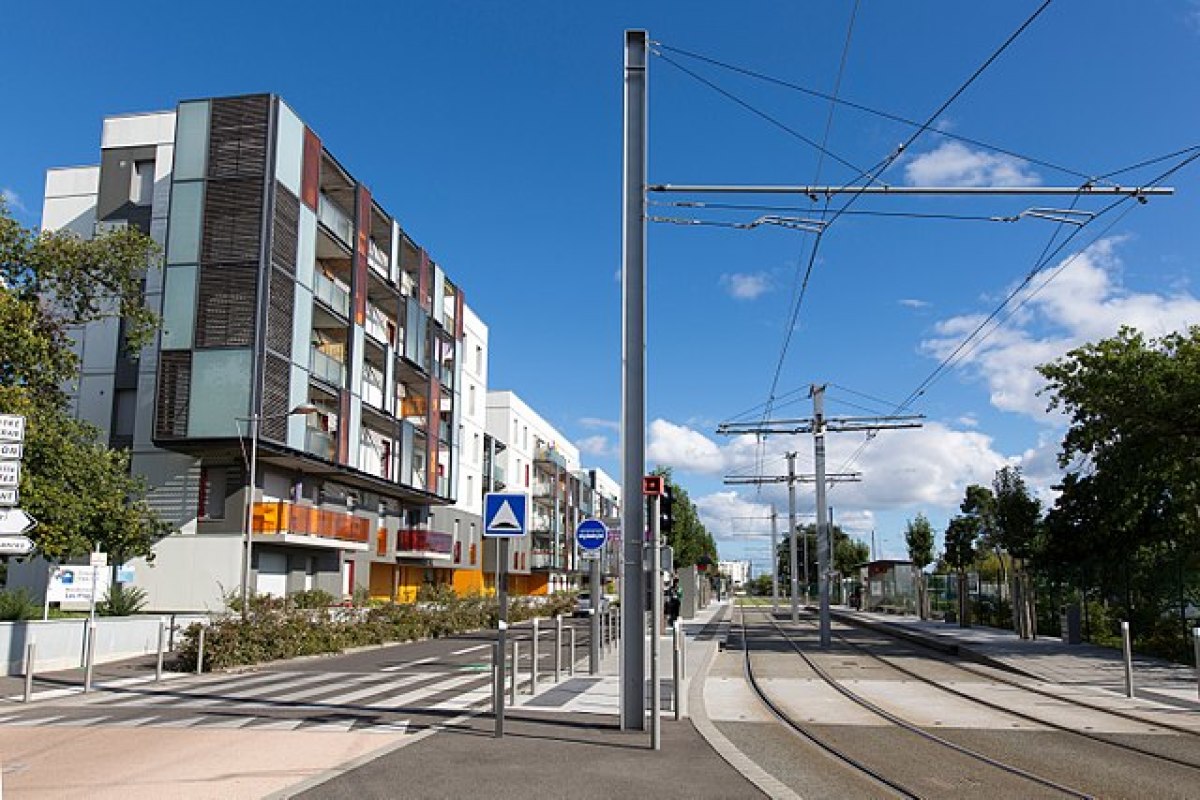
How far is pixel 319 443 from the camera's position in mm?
33500

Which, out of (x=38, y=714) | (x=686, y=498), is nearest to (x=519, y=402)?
(x=686, y=498)

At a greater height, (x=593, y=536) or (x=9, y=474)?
(x=9, y=474)

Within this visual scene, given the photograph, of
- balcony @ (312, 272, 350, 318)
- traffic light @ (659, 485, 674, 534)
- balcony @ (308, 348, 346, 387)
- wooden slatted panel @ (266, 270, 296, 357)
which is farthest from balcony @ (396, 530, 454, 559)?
traffic light @ (659, 485, 674, 534)

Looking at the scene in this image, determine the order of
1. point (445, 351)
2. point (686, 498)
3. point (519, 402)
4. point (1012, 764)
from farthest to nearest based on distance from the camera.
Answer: point (519, 402)
point (686, 498)
point (445, 351)
point (1012, 764)

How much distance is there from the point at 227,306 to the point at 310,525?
798cm

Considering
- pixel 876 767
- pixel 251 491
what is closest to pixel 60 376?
pixel 251 491

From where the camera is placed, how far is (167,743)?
10211 millimetres

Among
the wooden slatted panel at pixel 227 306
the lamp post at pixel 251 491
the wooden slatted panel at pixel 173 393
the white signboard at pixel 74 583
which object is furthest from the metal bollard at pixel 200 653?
the wooden slatted panel at pixel 227 306

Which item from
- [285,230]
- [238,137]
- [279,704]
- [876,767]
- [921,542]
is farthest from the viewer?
[921,542]

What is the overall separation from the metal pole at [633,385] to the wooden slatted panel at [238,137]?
75.6 ft

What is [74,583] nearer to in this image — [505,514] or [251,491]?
[251,491]

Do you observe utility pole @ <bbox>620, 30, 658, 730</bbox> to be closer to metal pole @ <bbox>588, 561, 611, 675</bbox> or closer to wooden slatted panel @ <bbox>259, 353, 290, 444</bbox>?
metal pole @ <bbox>588, 561, 611, 675</bbox>

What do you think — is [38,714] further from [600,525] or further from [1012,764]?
[1012,764]

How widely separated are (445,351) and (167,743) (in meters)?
41.0
